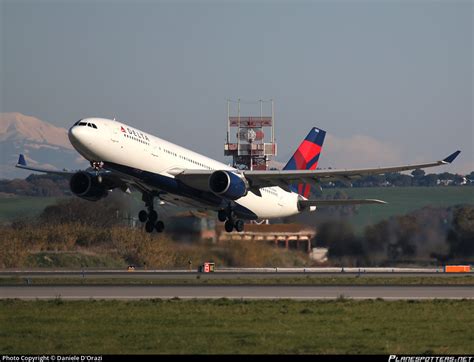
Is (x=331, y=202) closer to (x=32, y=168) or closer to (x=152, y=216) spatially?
(x=152, y=216)

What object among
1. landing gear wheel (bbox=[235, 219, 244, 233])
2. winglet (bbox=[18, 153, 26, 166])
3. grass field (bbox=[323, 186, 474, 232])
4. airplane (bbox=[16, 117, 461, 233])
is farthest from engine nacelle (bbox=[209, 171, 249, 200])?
grass field (bbox=[323, 186, 474, 232])

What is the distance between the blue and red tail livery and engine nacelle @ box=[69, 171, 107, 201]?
1326 cm

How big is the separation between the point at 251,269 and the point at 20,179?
60.3 metres

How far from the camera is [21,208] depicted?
7444 centimetres

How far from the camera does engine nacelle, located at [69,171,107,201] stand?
1891 inches

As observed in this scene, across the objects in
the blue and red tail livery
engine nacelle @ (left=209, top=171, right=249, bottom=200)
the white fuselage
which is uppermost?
the blue and red tail livery

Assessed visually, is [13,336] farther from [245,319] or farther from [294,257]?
[294,257]

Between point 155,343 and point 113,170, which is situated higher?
point 113,170

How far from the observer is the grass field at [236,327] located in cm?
2244

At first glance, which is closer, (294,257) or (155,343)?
(155,343)

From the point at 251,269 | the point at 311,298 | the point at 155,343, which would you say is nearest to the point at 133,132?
the point at 311,298

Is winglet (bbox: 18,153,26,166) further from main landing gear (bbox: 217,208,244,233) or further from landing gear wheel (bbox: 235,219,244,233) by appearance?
landing gear wheel (bbox: 235,219,244,233)

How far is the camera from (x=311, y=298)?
35.0m

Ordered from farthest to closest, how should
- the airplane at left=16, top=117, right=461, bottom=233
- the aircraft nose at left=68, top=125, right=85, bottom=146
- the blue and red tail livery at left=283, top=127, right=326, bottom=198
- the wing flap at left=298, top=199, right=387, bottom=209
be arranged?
1. the blue and red tail livery at left=283, top=127, right=326, bottom=198
2. the wing flap at left=298, top=199, right=387, bottom=209
3. the airplane at left=16, top=117, right=461, bottom=233
4. the aircraft nose at left=68, top=125, right=85, bottom=146
